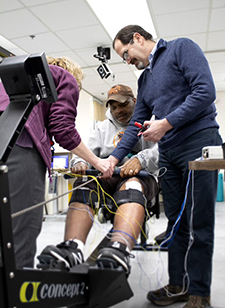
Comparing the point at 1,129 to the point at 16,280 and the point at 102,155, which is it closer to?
the point at 16,280

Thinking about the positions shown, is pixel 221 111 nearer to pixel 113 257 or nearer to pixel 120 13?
pixel 120 13

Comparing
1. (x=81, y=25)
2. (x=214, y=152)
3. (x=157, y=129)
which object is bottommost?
(x=214, y=152)

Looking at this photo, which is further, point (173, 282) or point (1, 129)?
point (173, 282)

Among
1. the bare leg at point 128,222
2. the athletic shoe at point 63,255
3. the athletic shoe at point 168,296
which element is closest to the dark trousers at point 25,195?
the athletic shoe at point 63,255

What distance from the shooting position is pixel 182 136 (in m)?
1.49

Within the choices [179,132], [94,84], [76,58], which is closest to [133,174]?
[179,132]

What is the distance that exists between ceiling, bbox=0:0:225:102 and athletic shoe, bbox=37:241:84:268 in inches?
119

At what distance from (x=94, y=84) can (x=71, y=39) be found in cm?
217

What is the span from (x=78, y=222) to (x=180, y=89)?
84 cm

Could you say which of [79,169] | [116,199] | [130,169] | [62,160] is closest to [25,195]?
[116,199]

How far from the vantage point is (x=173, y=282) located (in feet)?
5.42

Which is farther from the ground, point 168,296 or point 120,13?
point 120,13

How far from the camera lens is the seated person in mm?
1059

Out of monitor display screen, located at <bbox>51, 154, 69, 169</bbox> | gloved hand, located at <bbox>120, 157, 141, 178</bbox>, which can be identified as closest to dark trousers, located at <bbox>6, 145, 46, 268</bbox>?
gloved hand, located at <bbox>120, 157, 141, 178</bbox>
